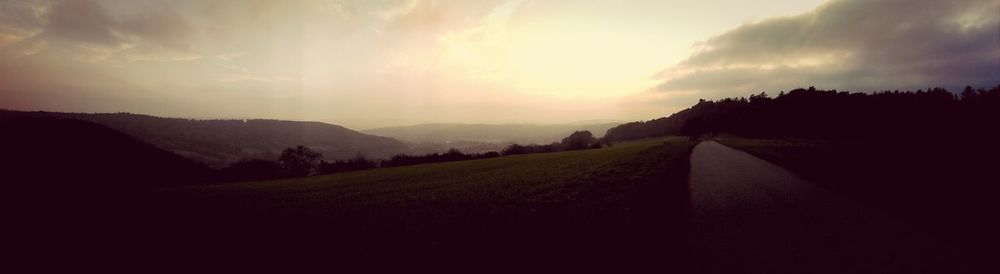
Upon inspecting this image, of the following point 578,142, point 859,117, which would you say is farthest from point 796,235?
point 578,142

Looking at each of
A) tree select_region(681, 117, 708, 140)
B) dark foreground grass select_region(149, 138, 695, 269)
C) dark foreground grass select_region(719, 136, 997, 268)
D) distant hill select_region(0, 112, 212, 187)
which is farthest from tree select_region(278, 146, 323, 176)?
tree select_region(681, 117, 708, 140)

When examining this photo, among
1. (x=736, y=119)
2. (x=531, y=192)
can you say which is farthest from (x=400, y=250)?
(x=736, y=119)

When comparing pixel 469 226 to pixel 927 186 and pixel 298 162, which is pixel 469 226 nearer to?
pixel 927 186

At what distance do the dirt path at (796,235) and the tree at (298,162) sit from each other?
87.4m

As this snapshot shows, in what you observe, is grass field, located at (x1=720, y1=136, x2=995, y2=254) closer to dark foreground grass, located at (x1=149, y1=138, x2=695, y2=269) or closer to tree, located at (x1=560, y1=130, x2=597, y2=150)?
dark foreground grass, located at (x1=149, y1=138, x2=695, y2=269)

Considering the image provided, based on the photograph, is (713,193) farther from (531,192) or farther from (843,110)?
(843,110)

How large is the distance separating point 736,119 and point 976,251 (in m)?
116

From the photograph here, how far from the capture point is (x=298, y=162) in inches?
3521

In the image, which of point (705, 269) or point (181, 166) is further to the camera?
point (181, 166)

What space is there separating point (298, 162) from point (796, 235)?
97265 millimetres

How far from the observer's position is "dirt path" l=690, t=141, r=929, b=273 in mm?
7895

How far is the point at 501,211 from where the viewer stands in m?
13.6

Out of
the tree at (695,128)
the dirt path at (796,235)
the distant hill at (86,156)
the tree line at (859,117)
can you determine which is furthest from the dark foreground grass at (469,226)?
the tree at (695,128)

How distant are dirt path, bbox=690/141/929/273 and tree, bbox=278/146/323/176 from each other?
8737cm
